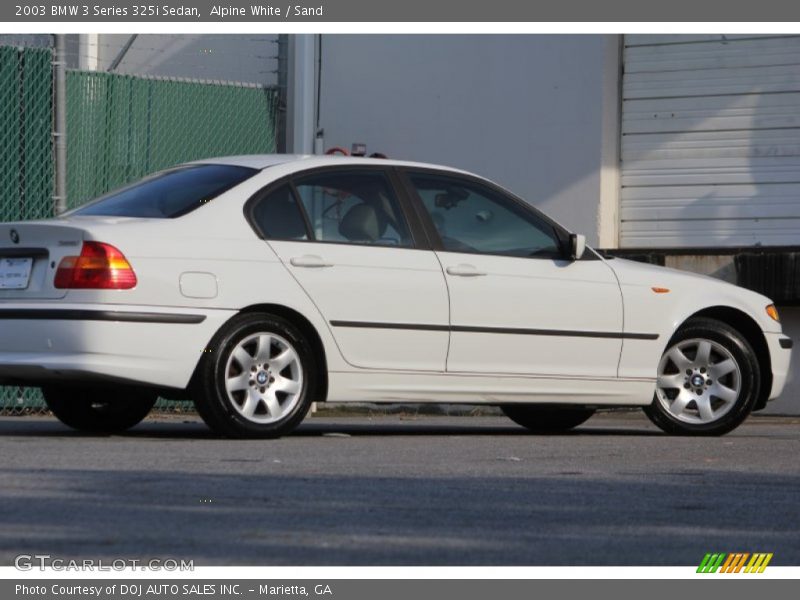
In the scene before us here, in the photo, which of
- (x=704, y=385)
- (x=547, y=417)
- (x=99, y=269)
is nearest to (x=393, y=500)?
(x=99, y=269)

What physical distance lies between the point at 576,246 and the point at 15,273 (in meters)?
3.08

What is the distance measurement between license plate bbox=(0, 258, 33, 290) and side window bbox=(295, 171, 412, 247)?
4.85 feet

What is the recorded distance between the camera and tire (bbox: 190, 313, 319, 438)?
8492 mm

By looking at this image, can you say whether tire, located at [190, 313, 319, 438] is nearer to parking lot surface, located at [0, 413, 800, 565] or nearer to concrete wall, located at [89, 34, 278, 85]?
parking lot surface, located at [0, 413, 800, 565]

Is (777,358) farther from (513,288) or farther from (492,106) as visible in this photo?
(492,106)

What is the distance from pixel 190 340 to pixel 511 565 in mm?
3881

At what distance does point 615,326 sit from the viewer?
9773 millimetres

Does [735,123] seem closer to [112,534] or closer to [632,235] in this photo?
[632,235]

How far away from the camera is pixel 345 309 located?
891cm

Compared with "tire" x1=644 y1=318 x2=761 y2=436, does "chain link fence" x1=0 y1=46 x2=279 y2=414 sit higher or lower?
higher

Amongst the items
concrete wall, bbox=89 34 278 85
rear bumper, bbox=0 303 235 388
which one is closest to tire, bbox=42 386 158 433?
rear bumper, bbox=0 303 235 388

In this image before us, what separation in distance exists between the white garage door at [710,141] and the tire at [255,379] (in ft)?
21.0
